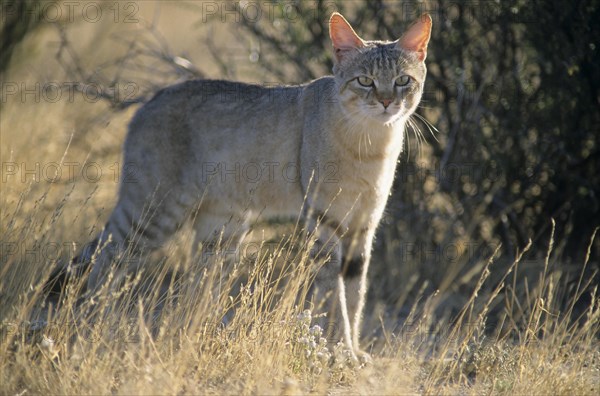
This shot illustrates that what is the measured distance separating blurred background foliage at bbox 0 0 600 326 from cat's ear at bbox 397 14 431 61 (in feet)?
5.37

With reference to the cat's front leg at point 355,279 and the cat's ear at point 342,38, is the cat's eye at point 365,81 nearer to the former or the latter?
the cat's ear at point 342,38

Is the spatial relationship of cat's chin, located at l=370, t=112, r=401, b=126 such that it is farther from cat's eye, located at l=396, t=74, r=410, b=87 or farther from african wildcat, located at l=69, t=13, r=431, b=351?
cat's eye, located at l=396, t=74, r=410, b=87

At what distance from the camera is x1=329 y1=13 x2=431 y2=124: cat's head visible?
5133mm

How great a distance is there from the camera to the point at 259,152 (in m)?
5.82

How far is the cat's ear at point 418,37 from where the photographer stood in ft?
17.4

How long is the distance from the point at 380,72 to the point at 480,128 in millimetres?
2262

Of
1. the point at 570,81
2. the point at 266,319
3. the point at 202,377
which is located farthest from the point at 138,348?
the point at 570,81

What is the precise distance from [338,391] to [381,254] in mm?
3252

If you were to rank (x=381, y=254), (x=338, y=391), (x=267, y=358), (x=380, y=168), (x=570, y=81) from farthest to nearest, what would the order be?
(x=381, y=254) → (x=570, y=81) → (x=380, y=168) → (x=338, y=391) → (x=267, y=358)

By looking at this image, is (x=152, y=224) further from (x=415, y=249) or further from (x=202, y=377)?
(x=415, y=249)

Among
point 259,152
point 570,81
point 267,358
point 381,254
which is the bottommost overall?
point 381,254

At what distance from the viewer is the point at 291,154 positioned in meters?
5.66

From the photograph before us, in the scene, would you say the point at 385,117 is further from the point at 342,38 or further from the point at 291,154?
the point at 291,154

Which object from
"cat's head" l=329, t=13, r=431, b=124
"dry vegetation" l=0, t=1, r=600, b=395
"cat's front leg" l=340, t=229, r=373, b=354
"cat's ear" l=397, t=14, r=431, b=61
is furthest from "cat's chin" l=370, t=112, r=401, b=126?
"dry vegetation" l=0, t=1, r=600, b=395
